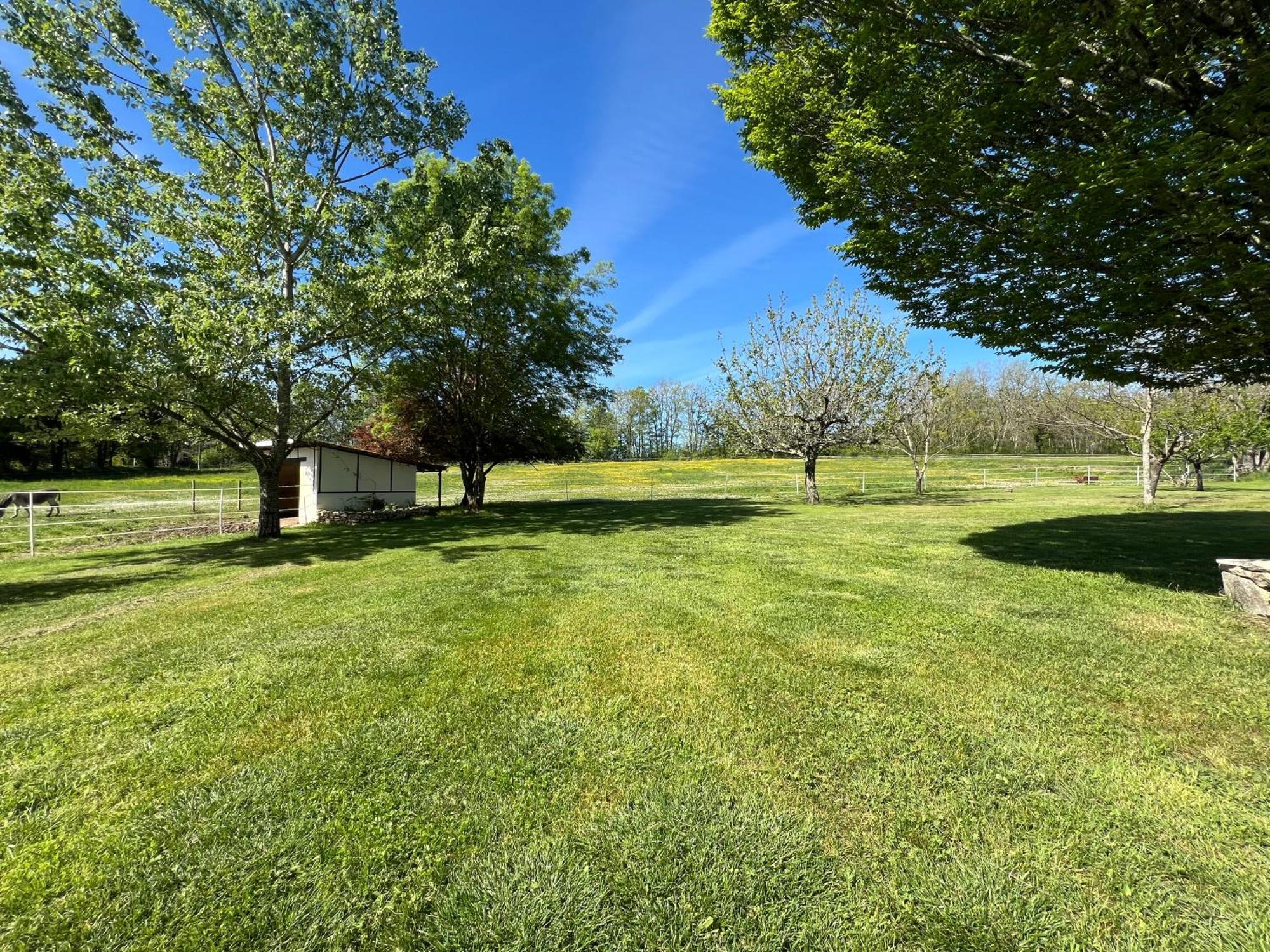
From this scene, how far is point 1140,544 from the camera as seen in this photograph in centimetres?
861

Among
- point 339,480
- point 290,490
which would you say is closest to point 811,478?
point 339,480

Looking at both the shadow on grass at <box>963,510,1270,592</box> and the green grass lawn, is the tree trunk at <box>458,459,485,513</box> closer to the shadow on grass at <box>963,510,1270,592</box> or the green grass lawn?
the green grass lawn

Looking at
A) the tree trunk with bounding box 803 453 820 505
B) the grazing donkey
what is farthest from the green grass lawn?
the grazing donkey

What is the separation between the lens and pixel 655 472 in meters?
45.2

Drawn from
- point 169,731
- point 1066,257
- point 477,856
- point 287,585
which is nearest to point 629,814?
point 477,856

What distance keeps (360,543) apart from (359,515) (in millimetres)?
6993

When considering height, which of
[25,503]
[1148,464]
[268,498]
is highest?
[1148,464]

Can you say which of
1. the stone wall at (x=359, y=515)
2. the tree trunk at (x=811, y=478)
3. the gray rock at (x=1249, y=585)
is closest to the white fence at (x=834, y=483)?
the tree trunk at (x=811, y=478)

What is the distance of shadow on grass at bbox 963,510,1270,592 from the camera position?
664 cm

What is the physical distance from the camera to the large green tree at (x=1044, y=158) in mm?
4363

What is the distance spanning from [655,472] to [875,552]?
121 feet

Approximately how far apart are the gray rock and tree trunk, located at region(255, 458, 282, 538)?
52.6 ft

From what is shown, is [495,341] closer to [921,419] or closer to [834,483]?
[921,419]

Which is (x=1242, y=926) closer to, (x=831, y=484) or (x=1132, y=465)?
(x=831, y=484)
